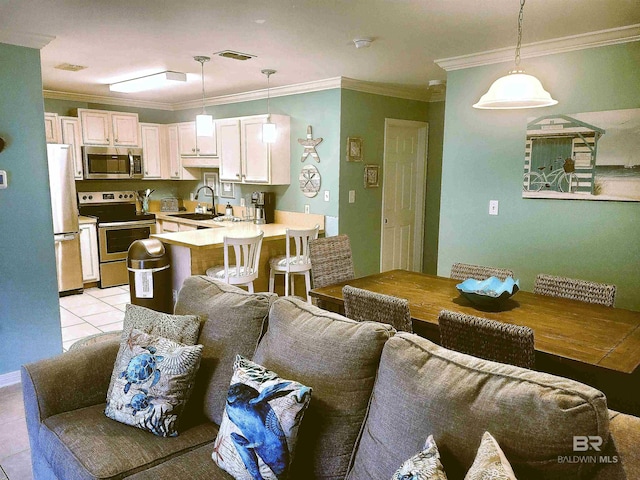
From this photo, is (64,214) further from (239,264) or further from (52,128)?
(239,264)

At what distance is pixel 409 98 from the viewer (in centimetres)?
556

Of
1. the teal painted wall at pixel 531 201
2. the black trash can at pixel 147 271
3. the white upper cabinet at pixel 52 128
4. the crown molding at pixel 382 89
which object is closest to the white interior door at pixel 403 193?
the crown molding at pixel 382 89

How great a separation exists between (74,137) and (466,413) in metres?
5.86

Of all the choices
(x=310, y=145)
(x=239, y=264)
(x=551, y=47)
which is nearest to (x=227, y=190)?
(x=310, y=145)

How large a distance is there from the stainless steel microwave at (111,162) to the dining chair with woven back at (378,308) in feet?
15.4

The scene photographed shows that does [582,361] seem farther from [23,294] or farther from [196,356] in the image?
[23,294]

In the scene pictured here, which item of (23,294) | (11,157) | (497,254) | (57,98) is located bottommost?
(23,294)

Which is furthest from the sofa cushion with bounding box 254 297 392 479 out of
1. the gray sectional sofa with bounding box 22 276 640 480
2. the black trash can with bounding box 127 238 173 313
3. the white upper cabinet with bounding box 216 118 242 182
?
the white upper cabinet with bounding box 216 118 242 182

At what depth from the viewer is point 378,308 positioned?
226 cm

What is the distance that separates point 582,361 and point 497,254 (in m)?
1.98

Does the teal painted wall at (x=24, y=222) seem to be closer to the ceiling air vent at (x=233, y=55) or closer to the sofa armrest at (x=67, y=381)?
the ceiling air vent at (x=233, y=55)

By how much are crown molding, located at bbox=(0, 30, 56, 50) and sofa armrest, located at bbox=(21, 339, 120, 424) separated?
2198 mm

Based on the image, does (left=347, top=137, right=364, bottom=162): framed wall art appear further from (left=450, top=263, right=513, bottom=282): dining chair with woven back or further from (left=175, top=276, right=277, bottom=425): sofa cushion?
(left=175, top=276, right=277, bottom=425): sofa cushion

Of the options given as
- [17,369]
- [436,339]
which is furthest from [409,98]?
[17,369]
